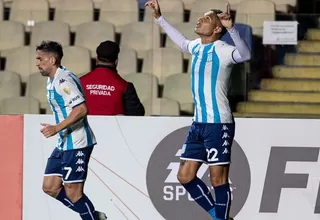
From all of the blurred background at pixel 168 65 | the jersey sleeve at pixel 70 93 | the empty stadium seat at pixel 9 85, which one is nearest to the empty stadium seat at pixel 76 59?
the blurred background at pixel 168 65

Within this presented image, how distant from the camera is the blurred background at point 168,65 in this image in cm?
939

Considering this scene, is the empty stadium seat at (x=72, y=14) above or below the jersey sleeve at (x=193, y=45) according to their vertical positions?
above

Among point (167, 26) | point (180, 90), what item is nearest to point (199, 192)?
point (167, 26)

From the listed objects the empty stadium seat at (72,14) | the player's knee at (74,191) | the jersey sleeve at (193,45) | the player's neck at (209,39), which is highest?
the empty stadium seat at (72,14)

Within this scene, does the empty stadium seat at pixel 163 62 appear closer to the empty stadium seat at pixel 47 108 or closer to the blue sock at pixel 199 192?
the empty stadium seat at pixel 47 108

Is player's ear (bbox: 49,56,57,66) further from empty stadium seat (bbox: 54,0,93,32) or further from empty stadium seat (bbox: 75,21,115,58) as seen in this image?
empty stadium seat (bbox: 54,0,93,32)

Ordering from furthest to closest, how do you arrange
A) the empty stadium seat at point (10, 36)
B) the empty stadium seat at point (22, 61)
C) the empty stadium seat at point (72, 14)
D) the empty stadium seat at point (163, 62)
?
the empty stadium seat at point (72, 14), the empty stadium seat at point (10, 36), the empty stadium seat at point (22, 61), the empty stadium seat at point (163, 62)

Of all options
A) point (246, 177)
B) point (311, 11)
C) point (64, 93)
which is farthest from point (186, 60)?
point (311, 11)

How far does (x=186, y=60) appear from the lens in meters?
9.64

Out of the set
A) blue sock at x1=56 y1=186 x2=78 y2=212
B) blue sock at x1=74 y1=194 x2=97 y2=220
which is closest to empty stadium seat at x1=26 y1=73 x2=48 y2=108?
blue sock at x1=56 y1=186 x2=78 y2=212

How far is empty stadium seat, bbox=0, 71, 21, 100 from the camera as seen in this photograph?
948 centimetres

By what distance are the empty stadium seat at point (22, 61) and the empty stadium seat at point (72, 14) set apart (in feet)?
2.00

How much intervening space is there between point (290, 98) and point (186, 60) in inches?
42.5

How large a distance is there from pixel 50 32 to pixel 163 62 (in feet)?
3.98
